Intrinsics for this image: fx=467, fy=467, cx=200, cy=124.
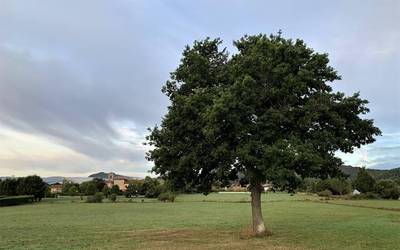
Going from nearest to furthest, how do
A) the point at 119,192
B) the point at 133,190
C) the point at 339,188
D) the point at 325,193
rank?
the point at 325,193
the point at 339,188
the point at 133,190
the point at 119,192

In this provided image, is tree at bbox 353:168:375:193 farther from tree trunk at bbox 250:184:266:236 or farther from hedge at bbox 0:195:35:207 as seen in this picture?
tree trunk at bbox 250:184:266:236

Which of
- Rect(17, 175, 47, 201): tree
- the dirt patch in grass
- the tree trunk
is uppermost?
Rect(17, 175, 47, 201): tree

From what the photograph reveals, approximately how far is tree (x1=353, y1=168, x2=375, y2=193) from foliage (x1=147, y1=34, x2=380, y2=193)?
104510 millimetres

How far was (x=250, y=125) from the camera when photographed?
2422cm

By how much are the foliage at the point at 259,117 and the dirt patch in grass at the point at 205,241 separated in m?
3.13

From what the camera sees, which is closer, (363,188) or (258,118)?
(258,118)

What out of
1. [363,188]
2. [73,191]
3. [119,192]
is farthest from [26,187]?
[363,188]

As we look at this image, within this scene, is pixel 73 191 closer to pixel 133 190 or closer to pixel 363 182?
pixel 133 190

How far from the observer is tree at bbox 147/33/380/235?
23188 millimetres

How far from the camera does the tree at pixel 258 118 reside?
23188mm

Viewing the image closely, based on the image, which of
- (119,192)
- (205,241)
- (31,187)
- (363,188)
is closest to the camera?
(205,241)

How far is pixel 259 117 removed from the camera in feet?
80.2

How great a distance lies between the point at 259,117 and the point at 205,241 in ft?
25.4

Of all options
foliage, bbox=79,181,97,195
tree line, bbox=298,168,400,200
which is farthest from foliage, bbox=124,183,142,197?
tree line, bbox=298,168,400,200
